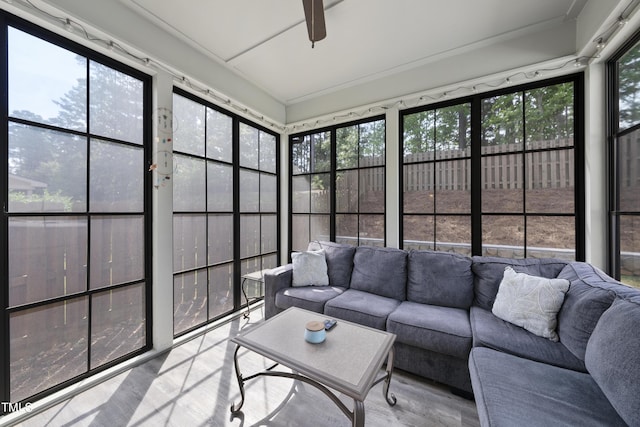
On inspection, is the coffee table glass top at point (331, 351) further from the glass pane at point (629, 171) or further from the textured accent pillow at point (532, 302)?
the glass pane at point (629, 171)

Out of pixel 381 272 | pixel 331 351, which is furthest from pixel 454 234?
pixel 331 351

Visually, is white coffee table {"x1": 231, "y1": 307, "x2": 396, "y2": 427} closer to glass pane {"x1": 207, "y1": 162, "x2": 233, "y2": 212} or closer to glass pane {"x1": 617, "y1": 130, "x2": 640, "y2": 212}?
glass pane {"x1": 207, "y1": 162, "x2": 233, "y2": 212}

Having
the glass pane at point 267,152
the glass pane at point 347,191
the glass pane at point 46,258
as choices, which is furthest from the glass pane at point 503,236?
the glass pane at point 46,258

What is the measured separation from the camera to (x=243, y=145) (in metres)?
3.12

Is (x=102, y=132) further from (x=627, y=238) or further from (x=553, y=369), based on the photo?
(x=627, y=238)

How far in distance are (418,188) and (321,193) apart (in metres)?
1.34

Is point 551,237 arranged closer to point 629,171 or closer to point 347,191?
point 629,171

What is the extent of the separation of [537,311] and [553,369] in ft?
1.38

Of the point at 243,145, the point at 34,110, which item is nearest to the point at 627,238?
the point at 243,145

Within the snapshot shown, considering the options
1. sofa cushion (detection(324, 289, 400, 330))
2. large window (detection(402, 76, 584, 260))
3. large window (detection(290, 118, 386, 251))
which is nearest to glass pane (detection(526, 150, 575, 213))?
large window (detection(402, 76, 584, 260))

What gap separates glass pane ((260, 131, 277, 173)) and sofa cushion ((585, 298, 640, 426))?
3415 mm

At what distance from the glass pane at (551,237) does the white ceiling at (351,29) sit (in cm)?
172

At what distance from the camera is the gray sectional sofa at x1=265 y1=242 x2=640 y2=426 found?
3.39 feet

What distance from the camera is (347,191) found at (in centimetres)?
330
